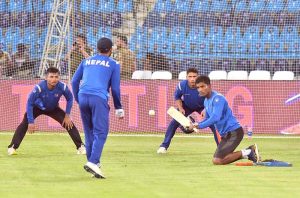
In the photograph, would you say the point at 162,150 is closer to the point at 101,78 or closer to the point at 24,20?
the point at 101,78

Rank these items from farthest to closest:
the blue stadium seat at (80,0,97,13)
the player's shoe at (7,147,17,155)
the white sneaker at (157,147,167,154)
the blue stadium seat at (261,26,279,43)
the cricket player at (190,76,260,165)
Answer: the blue stadium seat at (80,0,97,13) → the blue stadium seat at (261,26,279,43) → the white sneaker at (157,147,167,154) → the player's shoe at (7,147,17,155) → the cricket player at (190,76,260,165)

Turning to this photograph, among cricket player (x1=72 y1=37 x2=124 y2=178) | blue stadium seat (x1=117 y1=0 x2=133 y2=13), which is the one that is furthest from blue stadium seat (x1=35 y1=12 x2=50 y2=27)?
cricket player (x1=72 y1=37 x2=124 y2=178)

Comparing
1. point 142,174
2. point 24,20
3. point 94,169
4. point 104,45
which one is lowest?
point 142,174

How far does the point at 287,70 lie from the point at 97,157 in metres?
13.1

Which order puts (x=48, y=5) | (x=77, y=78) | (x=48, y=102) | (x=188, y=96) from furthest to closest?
(x=48, y=5), (x=188, y=96), (x=48, y=102), (x=77, y=78)

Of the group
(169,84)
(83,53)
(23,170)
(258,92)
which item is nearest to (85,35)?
(83,53)

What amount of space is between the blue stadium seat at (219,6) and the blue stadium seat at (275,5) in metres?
1.18

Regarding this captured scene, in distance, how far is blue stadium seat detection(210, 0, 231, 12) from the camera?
25750mm

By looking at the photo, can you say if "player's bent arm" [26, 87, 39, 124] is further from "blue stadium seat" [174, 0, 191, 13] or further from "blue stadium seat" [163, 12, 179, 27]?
"blue stadium seat" [174, 0, 191, 13]

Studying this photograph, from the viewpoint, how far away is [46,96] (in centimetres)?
1772

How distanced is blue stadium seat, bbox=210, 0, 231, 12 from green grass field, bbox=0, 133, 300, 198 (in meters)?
6.29

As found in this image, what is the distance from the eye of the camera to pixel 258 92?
80.1 ft

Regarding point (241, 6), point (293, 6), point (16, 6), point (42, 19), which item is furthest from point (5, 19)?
point (293, 6)

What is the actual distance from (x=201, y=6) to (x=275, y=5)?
88.0 inches
